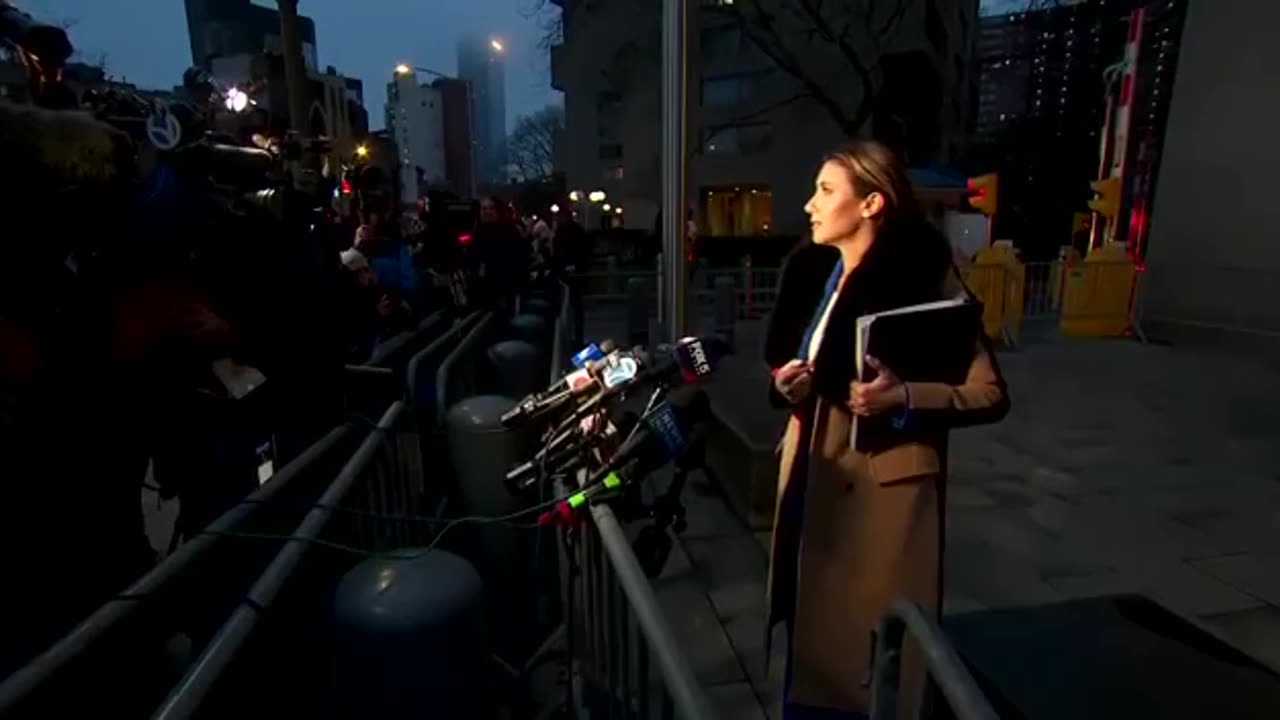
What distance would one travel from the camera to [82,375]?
7.26 ft

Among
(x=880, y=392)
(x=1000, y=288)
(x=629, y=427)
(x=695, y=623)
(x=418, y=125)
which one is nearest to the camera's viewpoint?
A: (x=880, y=392)

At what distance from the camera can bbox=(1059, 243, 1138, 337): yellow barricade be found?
11219mm

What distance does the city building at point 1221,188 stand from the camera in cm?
923

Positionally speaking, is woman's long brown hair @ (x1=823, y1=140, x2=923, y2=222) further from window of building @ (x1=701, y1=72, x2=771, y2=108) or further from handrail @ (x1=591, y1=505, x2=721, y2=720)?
window of building @ (x1=701, y1=72, x2=771, y2=108)

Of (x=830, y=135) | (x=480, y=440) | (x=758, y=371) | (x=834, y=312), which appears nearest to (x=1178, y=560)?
(x=834, y=312)

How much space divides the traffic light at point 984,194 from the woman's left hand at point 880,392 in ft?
42.2

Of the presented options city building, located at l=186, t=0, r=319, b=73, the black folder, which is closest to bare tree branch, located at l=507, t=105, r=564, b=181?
city building, located at l=186, t=0, r=319, b=73

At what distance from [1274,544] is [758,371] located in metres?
4.93

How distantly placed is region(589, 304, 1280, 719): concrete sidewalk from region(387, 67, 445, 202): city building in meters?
24.4

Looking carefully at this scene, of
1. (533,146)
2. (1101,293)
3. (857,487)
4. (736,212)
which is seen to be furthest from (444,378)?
(533,146)

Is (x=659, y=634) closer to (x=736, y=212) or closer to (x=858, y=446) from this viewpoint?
(x=858, y=446)

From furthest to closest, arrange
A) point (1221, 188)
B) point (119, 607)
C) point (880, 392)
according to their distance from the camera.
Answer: point (1221, 188)
point (880, 392)
point (119, 607)

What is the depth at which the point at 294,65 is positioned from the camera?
559cm

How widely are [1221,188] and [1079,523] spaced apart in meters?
8.04
